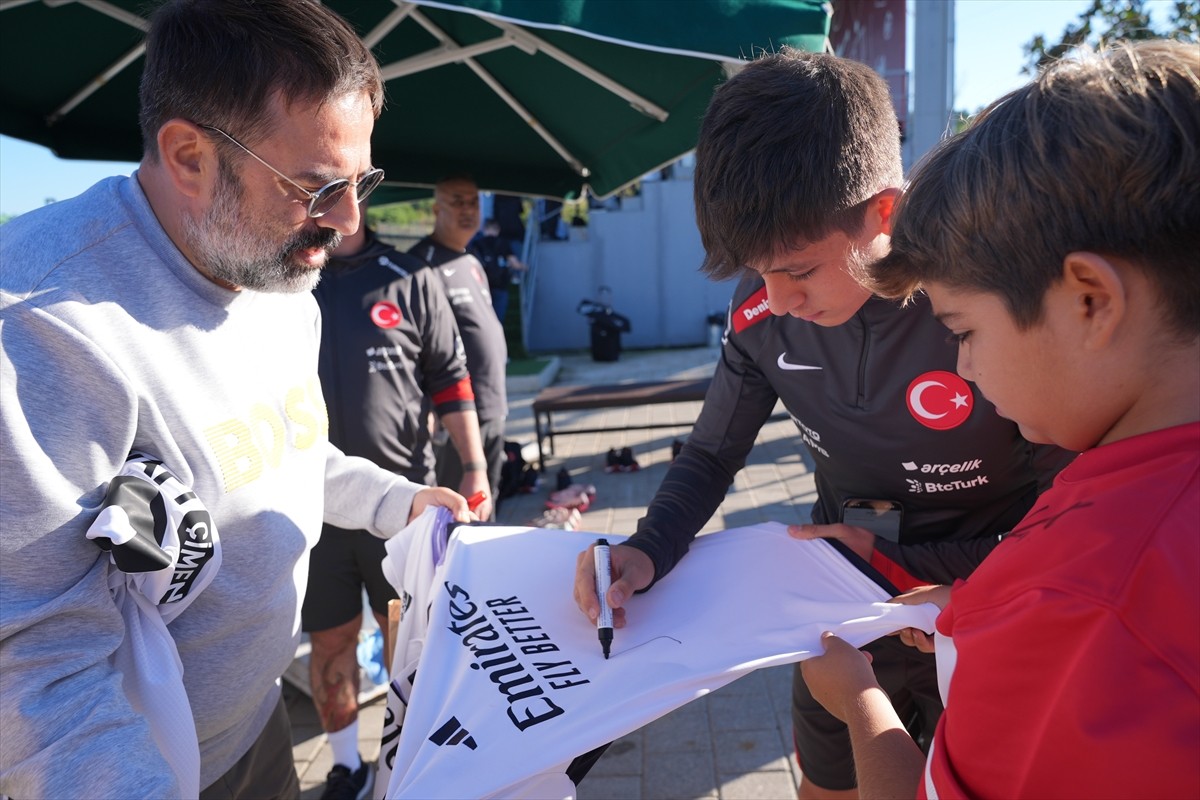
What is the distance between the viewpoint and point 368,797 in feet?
10.7

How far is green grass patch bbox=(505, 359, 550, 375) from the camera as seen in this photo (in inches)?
476

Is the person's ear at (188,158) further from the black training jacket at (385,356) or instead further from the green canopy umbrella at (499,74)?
the black training jacket at (385,356)

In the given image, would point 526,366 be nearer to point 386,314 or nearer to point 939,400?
point 386,314

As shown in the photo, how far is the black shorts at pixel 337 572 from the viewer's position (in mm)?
3332

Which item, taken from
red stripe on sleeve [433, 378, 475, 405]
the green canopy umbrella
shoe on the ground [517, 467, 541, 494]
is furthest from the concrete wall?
red stripe on sleeve [433, 378, 475, 405]

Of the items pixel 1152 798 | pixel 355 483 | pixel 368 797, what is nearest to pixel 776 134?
pixel 1152 798

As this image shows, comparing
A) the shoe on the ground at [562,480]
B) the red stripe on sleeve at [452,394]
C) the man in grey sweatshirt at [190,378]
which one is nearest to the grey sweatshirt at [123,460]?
the man in grey sweatshirt at [190,378]

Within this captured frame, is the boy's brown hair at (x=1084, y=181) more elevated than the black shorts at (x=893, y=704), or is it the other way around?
the boy's brown hair at (x=1084, y=181)

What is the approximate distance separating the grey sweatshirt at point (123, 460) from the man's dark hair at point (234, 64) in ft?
0.66

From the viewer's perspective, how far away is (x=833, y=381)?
186cm

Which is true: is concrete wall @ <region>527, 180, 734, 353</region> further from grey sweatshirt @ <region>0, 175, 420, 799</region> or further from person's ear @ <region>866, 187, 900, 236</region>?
person's ear @ <region>866, 187, 900, 236</region>

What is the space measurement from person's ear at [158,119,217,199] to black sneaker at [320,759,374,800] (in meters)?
2.57

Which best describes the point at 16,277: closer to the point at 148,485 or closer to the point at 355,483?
the point at 148,485

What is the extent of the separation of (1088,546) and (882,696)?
562 millimetres
